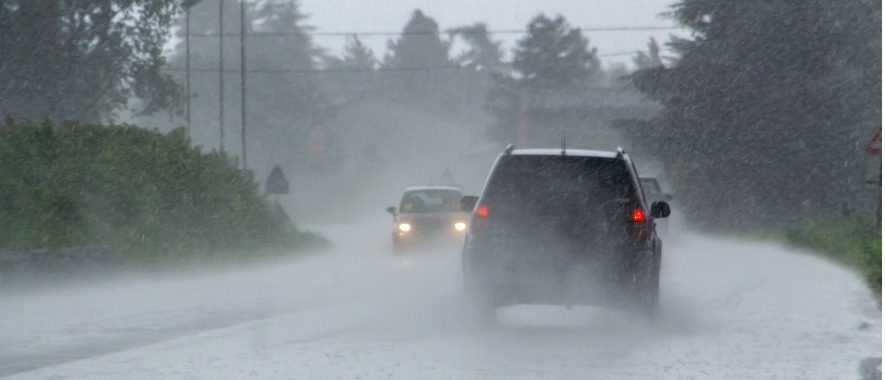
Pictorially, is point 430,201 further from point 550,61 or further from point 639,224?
point 550,61

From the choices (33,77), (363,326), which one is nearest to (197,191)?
(363,326)

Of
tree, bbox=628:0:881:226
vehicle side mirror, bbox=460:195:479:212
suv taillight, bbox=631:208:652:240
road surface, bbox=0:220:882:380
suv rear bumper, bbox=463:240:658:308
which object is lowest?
road surface, bbox=0:220:882:380

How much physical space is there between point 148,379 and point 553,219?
4.23m

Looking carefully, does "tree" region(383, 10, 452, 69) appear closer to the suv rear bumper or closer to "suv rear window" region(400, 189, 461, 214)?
"suv rear window" region(400, 189, 461, 214)

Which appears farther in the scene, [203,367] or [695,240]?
[695,240]

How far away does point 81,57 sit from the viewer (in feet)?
135

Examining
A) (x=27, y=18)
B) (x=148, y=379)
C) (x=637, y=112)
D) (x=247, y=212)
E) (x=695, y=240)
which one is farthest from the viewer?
(x=637, y=112)

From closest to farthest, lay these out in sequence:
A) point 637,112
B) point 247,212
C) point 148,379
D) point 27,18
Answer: point 148,379, point 247,212, point 27,18, point 637,112

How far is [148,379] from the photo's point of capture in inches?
359

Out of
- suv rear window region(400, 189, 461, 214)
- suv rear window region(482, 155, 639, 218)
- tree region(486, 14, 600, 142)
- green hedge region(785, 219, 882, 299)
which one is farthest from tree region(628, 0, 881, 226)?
tree region(486, 14, 600, 142)

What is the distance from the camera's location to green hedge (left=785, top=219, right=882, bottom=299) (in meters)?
19.8

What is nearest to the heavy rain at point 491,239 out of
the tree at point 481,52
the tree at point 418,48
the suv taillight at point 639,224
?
the suv taillight at point 639,224

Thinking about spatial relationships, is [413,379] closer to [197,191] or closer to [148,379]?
[148,379]

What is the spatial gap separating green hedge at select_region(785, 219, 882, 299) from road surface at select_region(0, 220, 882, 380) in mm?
589
